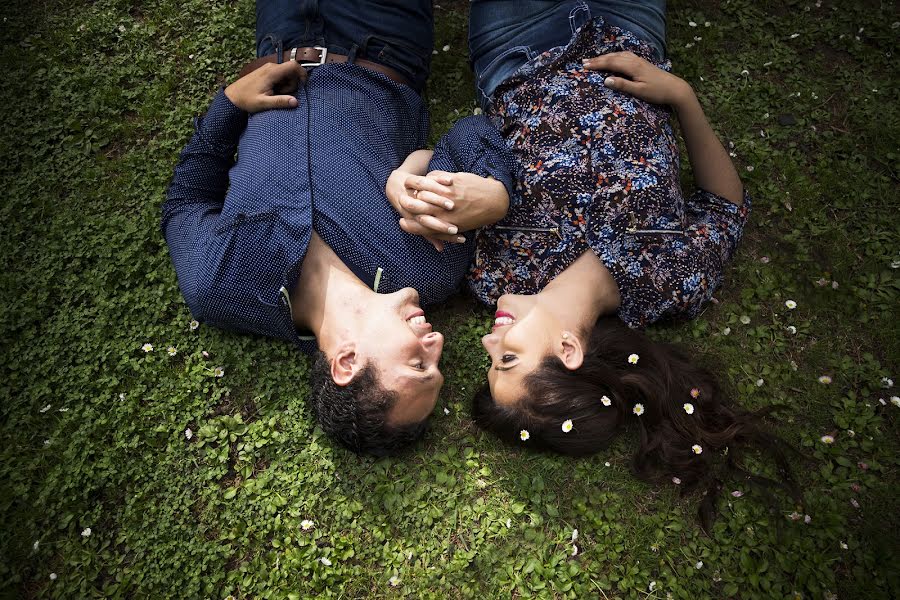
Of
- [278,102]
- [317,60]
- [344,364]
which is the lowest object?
[344,364]

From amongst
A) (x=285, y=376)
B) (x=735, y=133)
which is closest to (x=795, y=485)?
(x=735, y=133)

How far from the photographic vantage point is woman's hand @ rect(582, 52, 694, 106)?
4.00 meters

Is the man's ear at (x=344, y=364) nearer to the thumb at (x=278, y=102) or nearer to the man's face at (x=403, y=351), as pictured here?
the man's face at (x=403, y=351)

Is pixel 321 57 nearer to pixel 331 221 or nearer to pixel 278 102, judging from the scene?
pixel 278 102

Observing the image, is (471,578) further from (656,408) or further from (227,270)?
(227,270)

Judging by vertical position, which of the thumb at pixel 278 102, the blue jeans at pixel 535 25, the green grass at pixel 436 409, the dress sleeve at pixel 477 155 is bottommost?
the green grass at pixel 436 409

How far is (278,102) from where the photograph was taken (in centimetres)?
401

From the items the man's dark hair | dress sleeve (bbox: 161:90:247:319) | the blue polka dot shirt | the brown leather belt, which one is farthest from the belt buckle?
the man's dark hair

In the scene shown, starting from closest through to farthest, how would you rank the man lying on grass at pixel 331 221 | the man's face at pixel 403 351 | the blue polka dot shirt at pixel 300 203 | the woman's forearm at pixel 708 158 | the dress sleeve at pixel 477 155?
the man's face at pixel 403 351 → the man lying on grass at pixel 331 221 → the blue polka dot shirt at pixel 300 203 → the dress sleeve at pixel 477 155 → the woman's forearm at pixel 708 158

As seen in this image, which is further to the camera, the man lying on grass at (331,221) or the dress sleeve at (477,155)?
the dress sleeve at (477,155)

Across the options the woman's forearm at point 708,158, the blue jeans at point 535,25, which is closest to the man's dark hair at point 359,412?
the blue jeans at point 535,25

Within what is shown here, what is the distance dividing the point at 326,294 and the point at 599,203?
1730 millimetres

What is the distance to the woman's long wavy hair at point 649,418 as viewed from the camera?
11.9 feet

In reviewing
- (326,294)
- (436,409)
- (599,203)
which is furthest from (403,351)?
(599,203)
